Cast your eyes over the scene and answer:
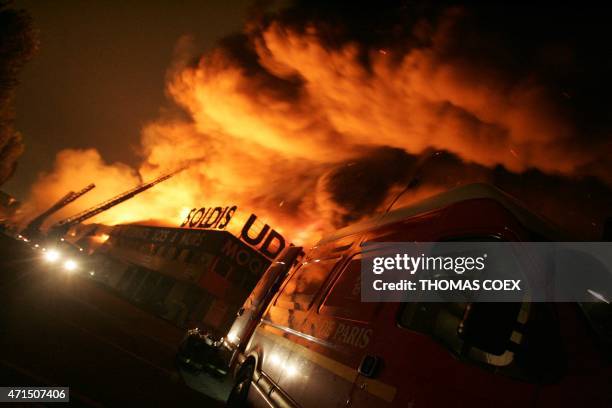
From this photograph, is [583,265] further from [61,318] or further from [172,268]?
[172,268]

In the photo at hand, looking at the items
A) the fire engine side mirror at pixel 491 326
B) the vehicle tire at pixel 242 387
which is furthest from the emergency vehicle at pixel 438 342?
the vehicle tire at pixel 242 387

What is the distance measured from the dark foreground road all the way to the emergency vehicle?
169 cm

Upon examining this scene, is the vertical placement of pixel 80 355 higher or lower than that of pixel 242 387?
lower

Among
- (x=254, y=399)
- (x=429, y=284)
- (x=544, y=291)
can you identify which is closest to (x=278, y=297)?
(x=254, y=399)

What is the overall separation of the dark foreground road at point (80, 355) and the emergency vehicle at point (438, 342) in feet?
5.54

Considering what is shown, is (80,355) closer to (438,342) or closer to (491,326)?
(438,342)

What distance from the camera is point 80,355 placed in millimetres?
4930

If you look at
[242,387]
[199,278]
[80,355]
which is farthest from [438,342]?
[199,278]

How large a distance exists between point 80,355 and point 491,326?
573 cm

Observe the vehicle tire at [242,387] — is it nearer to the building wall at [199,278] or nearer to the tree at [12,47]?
the building wall at [199,278]

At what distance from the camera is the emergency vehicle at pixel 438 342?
163cm

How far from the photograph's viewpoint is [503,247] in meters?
2.23

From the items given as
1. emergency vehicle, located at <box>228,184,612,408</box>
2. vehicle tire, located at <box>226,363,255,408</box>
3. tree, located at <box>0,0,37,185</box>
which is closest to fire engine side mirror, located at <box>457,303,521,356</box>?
emergency vehicle, located at <box>228,184,612,408</box>

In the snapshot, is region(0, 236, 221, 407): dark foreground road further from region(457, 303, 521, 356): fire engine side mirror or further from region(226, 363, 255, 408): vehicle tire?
region(457, 303, 521, 356): fire engine side mirror
